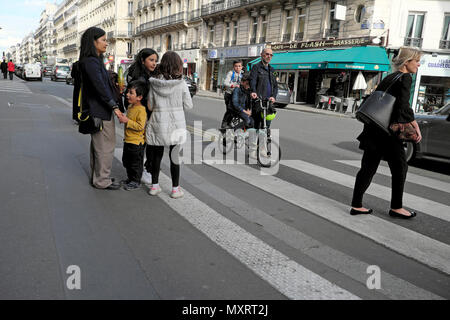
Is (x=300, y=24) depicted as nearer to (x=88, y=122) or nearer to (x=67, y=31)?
(x=88, y=122)

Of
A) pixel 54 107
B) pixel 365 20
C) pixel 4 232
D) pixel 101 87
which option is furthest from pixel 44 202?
pixel 365 20

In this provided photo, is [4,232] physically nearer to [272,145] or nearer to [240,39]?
[272,145]

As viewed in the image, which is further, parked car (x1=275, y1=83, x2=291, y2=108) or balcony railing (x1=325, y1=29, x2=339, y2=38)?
balcony railing (x1=325, y1=29, x2=339, y2=38)

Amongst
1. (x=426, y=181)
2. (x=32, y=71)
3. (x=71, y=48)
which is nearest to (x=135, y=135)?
(x=426, y=181)

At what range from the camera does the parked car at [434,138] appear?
22.8ft

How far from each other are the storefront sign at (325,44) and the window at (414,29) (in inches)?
89.7

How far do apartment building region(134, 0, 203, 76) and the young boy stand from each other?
3754 cm

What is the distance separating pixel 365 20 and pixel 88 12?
247ft

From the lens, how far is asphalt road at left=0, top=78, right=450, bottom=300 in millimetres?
2678

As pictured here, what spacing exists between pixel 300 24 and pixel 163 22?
27.0 meters

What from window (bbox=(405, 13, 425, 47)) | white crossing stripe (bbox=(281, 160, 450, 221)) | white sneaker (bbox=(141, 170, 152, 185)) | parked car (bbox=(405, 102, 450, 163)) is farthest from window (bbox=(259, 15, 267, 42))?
white sneaker (bbox=(141, 170, 152, 185))

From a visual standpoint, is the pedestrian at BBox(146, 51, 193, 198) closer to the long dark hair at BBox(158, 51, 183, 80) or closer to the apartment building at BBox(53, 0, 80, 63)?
the long dark hair at BBox(158, 51, 183, 80)

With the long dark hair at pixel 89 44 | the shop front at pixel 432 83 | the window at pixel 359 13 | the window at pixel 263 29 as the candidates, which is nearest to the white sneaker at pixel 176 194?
A: the long dark hair at pixel 89 44

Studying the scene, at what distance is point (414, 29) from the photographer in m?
23.1
